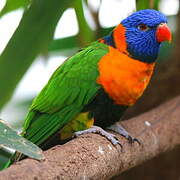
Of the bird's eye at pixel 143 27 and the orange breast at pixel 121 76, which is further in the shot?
the bird's eye at pixel 143 27

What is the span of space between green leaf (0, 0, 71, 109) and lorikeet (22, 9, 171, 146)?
80 cm

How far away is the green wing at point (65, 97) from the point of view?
5.91ft

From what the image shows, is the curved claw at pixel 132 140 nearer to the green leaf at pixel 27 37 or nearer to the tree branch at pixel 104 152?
the tree branch at pixel 104 152

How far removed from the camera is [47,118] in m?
1.82

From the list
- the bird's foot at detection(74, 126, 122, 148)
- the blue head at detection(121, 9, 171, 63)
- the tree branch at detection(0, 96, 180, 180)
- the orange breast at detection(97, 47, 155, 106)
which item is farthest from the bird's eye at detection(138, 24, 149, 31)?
the bird's foot at detection(74, 126, 122, 148)

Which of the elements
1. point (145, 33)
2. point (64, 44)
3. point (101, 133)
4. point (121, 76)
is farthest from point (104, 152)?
point (64, 44)

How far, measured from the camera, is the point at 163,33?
77.5 inches

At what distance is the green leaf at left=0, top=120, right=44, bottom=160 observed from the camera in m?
1.05

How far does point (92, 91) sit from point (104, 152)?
0.37 metres

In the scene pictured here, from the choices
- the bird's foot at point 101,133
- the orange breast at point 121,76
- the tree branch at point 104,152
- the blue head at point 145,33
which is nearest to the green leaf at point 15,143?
the tree branch at point 104,152

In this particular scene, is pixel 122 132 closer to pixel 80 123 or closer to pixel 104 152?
pixel 80 123

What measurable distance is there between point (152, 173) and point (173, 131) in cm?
44

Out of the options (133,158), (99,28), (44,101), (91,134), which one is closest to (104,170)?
(91,134)

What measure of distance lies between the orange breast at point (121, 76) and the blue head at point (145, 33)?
0.08 m
